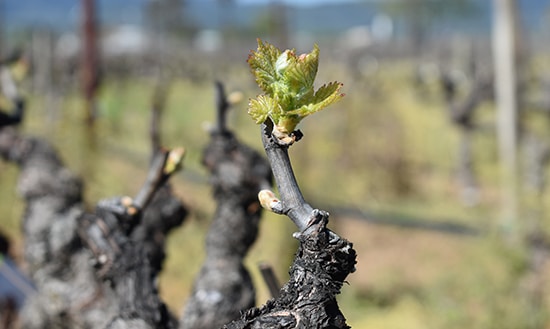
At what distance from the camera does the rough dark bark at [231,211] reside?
3.20 metres

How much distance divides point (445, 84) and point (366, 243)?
3757mm

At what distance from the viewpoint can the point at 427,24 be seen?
76.8 meters

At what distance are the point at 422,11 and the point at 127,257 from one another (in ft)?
240

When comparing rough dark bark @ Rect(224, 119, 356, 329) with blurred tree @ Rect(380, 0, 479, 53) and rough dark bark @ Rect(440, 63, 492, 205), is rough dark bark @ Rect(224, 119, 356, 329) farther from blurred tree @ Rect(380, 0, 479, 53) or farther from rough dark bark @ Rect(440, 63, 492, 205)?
blurred tree @ Rect(380, 0, 479, 53)

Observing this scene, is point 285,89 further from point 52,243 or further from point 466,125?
point 466,125

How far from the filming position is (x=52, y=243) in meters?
3.98

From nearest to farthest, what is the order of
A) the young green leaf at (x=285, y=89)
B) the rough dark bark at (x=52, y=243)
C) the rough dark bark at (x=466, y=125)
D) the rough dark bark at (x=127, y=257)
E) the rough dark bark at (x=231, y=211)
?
the young green leaf at (x=285, y=89) < the rough dark bark at (x=127, y=257) < the rough dark bark at (x=231, y=211) < the rough dark bark at (x=52, y=243) < the rough dark bark at (x=466, y=125)

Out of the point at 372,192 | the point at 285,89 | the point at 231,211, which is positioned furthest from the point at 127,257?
the point at 372,192

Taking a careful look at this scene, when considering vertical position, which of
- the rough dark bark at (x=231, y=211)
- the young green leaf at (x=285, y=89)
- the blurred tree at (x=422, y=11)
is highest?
the blurred tree at (x=422, y=11)

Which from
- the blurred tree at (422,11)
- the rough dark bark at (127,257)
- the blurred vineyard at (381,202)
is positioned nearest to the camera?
the rough dark bark at (127,257)

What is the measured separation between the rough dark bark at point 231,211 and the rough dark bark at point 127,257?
0.67 meters

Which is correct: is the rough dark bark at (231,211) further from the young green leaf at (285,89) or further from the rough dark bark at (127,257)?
the young green leaf at (285,89)

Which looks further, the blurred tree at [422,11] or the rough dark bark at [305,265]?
the blurred tree at [422,11]

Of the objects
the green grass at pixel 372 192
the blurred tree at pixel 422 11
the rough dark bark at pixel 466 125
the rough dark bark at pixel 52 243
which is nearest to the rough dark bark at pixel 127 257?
the rough dark bark at pixel 52 243
